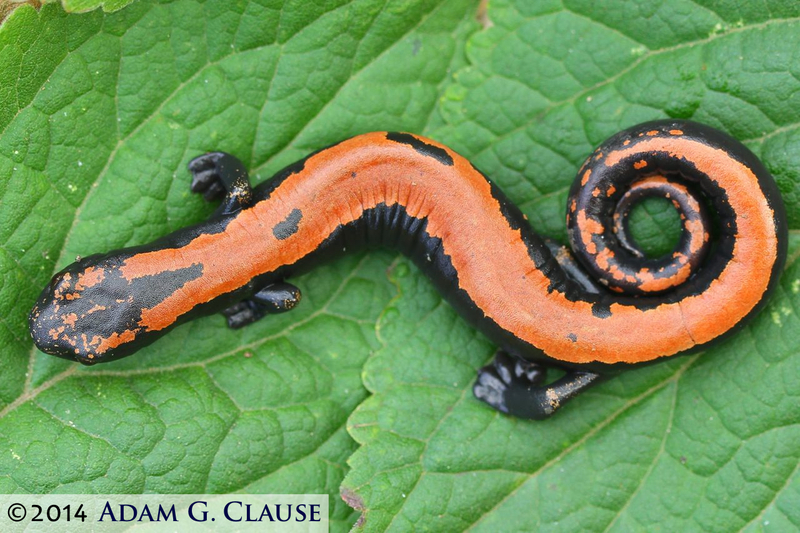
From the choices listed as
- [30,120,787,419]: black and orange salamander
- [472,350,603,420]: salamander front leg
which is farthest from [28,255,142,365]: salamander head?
[472,350,603,420]: salamander front leg

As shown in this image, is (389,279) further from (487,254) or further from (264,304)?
(264,304)

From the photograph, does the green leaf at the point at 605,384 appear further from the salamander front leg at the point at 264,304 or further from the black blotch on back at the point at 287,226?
the black blotch on back at the point at 287,226

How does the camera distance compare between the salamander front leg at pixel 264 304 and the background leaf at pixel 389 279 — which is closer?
the background leaf at pixel 389 279

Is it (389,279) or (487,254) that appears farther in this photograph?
(389,279)

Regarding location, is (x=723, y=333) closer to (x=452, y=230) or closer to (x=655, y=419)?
(x=655, y=419)

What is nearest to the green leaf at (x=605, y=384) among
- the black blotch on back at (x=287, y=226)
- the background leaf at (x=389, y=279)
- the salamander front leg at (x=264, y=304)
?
the background leaf at (x=389, y=279)

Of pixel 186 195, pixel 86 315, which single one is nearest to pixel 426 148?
pixel 186 195
